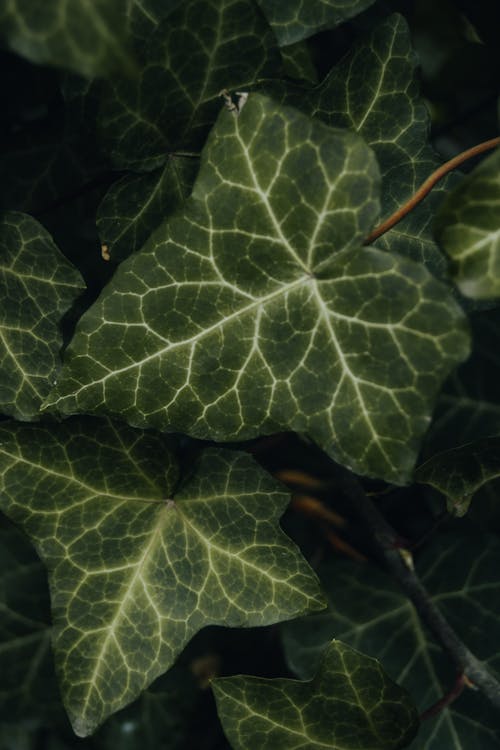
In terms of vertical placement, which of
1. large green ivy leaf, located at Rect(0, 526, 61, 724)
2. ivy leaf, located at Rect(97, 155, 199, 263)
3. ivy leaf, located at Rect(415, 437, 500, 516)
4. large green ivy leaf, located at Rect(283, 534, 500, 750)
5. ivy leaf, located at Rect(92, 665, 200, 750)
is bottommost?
ivy leaf, located at Rect(92, 665, 200, 750)

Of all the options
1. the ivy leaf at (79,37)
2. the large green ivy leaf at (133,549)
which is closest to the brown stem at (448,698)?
the large green ivy leaf at (133,549)

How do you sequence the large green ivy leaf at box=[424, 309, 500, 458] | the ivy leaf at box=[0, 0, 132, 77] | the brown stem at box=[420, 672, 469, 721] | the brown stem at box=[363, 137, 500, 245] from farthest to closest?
the large green ivy leaf at box=[424, 309, 500, 458] → the brown stem at box=[420, 672, 469, 721] → the brown stem at box=[363, 137, 500, 245] → the ivy leaf at box=[0, 0, 132, 77]

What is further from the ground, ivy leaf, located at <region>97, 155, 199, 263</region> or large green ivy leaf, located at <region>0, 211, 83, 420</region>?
ivy leaf, located at <region>97, 155, 199, 263</region>

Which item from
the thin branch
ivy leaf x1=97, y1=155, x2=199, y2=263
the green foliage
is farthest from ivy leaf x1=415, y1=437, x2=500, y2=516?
ivy leaf x1=97, y1=155, x2=199, y2=263

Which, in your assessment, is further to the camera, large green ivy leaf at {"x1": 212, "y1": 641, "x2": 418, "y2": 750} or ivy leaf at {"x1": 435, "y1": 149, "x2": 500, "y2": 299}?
large green ivy leaf at {"x1": 212, "y1": 641, "x2": 418, "y2": 750}

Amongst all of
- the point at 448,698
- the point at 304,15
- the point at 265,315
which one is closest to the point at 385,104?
the point at 304,15

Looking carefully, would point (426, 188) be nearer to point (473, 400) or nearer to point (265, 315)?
point (265, 315)

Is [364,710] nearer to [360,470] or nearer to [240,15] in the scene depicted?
[360,470]

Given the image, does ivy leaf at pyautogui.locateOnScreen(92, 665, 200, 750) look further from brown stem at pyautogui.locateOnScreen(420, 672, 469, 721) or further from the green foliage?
brown stem at pyautogui.locateOnScreen(420, 672, 469, 721)
